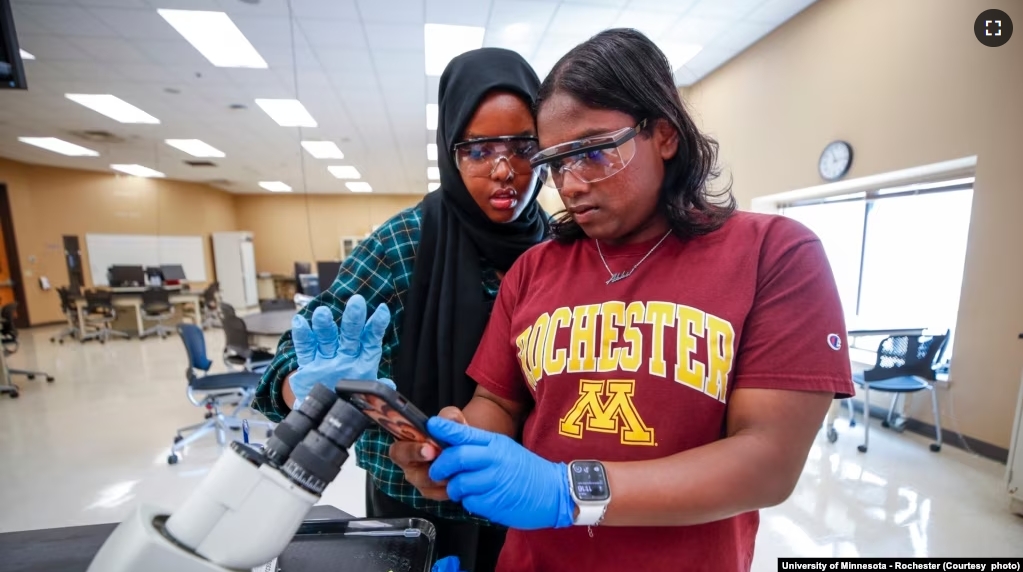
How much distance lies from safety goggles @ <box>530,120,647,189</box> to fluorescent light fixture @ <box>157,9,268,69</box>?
419 cm

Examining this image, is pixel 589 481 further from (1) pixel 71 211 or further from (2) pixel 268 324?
(1) pixel 71 211

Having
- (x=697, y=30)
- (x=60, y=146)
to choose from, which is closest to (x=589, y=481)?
(x=697, y=30)

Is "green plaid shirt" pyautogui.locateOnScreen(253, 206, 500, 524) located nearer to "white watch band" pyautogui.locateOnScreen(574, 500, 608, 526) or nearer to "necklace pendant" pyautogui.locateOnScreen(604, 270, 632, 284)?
"necklace pendant" pyautogui.locateOnScreen(604, 270, 632, 284)

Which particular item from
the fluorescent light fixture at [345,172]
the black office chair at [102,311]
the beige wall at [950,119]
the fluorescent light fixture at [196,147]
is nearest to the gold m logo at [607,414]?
the beige wall at [950,119]

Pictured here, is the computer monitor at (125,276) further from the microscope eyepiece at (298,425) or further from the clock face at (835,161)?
the clock face at (835,161)

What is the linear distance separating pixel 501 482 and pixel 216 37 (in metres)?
4.90

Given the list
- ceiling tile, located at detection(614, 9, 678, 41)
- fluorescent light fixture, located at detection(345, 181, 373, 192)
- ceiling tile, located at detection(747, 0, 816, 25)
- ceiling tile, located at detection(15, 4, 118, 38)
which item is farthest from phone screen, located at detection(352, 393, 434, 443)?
fluorescent light fixture, located at detection(345, 181, 373, 192)

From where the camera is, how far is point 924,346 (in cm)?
273

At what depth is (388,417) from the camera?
0.49 meters

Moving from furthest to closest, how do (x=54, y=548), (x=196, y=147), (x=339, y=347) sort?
(x=196, y=147) < (x=54, y=548) < (x=339, y=347)

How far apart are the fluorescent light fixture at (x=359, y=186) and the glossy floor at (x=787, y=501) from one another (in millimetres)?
7674

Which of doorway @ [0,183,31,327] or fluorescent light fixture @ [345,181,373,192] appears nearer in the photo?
doorway @ [0,183,31,327]

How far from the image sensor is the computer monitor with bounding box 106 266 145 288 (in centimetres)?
750

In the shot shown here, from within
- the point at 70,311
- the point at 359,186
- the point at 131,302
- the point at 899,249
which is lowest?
the point at 70,311
